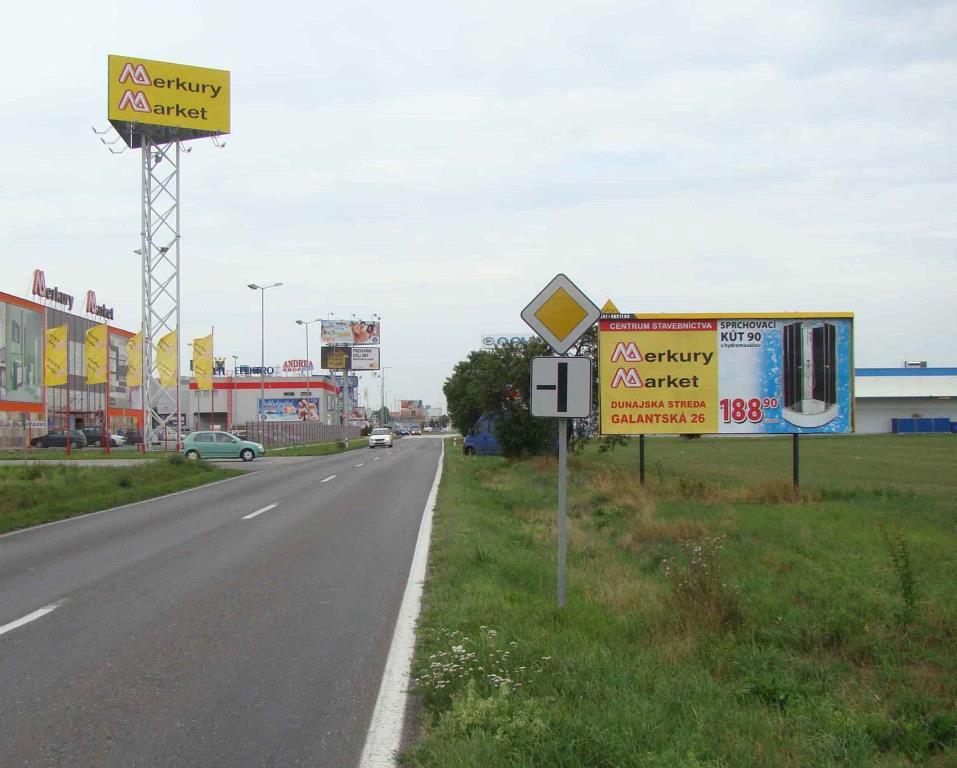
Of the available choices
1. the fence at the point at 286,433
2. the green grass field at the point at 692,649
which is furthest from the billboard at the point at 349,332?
the green grass field at the point at 692,649

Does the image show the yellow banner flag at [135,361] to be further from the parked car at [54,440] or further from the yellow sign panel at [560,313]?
the yellow sign panel at [560,313]

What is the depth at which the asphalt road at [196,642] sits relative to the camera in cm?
519

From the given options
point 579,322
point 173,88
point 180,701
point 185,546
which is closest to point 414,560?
point 185,546

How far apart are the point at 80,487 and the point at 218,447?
78.5 ft

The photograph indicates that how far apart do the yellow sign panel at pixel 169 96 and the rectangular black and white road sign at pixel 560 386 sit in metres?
41.6

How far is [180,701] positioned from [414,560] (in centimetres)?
593

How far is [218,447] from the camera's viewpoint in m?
46.5

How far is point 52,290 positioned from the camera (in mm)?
73312

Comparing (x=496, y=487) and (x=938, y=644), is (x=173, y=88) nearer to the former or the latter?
(x=496, y=487)

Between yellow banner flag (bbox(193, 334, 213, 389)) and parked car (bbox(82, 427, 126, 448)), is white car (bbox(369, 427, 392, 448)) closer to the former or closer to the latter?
yellow banner flag (bbox(193, 334, 213, 389))

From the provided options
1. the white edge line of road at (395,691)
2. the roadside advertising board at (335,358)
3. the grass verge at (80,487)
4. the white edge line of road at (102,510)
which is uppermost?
the roadside advertising board at (335,358)

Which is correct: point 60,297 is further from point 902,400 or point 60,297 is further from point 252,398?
point 902,400

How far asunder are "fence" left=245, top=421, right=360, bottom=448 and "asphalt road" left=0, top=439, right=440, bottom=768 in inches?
1986

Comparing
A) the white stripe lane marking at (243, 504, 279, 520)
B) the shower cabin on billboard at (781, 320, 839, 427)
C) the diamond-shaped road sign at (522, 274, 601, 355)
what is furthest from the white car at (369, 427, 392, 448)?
the diamond-shaped road sign at (522, 274, 601, 355)
